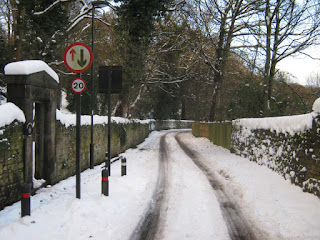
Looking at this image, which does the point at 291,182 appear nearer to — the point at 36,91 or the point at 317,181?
the point at 317,181

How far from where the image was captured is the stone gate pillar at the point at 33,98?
6.77 m

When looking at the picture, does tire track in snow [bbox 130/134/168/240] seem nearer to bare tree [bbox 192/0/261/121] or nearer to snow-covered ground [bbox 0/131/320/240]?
snow-covered ground [bbox 0/131/320/240]

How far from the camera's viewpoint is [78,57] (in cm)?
643

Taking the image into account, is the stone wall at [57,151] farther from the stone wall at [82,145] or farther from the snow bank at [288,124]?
the snow bank at [288,124]

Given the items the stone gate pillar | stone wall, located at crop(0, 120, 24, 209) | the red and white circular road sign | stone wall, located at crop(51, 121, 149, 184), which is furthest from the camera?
stone wall, located at crop(51, 121, 149, 184)

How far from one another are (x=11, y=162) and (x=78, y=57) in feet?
9.07

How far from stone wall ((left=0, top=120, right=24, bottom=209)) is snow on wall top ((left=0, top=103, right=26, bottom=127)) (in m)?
0.10

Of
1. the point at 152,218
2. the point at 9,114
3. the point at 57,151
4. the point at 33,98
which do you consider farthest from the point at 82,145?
the point at 152,218

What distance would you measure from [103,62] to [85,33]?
14.8ft

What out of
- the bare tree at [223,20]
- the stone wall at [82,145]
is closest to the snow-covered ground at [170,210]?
the stone wall at [82,145]

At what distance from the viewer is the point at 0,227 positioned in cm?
462

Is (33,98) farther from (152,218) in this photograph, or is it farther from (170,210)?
(170,210)

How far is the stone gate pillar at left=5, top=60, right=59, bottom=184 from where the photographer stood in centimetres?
677

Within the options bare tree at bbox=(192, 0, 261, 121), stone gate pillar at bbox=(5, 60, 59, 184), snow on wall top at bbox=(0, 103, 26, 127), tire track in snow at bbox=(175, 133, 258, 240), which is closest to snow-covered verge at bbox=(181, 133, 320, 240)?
tire track in snow at bbox=(175, 133, 258, 240)
